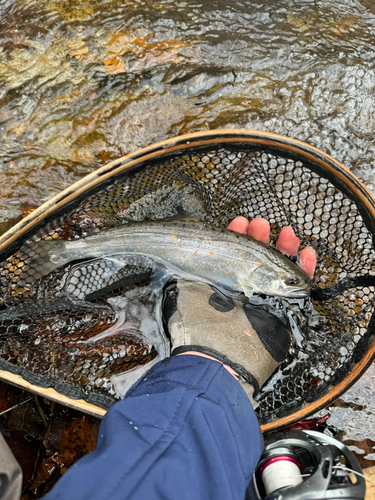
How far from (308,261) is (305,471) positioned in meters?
1.43

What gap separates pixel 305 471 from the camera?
5.83ft

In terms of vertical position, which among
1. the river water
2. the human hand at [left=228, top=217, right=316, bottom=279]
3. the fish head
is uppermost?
the river water

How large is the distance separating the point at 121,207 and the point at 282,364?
1.74 meters

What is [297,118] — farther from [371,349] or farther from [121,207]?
[371,349]

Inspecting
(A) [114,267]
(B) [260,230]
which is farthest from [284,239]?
(A) [114,267]

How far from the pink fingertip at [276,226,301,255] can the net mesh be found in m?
0.10

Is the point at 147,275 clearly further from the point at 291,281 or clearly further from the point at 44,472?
the point at 44,472

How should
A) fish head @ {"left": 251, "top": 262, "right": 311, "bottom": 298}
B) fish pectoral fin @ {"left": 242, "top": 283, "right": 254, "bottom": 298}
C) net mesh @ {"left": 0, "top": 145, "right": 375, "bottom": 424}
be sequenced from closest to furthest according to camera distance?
1. net mesh @ {"left": 0, "top": 145, "right": 375, "bottom": 424}
2. fish head @ {"left": 251, "top": 262, "right": 311, "bottom": 298}
3. fish pectoral fin @ {"left": 242, "top": 283, "right": 254, "bottom": 298}

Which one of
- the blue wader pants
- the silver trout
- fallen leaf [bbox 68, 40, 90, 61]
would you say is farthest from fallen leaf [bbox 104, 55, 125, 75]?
the blue wader pants

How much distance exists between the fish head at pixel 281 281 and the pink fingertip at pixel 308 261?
0.45 feet

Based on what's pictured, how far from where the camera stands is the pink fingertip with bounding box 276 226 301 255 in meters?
2.59

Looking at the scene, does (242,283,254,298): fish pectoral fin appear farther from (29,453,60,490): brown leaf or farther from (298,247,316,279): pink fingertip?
(29,453,60,490): brown leaf

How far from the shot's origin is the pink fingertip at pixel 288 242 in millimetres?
2588

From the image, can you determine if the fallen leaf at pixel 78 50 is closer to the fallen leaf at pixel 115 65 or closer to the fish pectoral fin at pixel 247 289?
the fallen leaf at pixel 115 65
